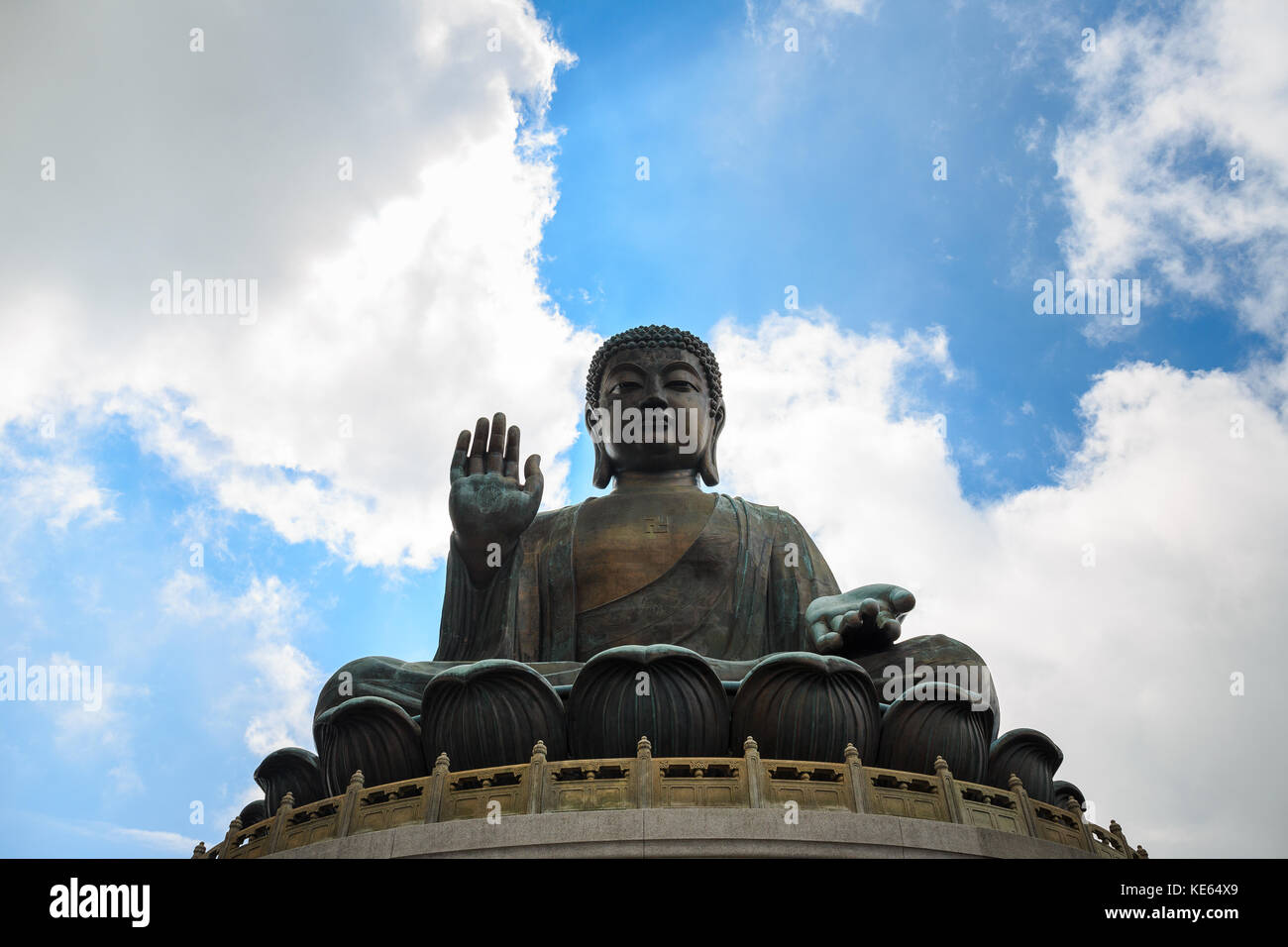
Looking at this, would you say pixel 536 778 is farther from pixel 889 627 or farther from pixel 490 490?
pixel 490 490

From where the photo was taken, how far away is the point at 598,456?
40.6ft

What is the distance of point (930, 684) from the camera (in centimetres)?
805

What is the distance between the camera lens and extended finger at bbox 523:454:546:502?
10109mm

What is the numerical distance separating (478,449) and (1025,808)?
16.1 ft

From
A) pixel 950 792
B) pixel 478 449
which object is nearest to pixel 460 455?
pixel 478 449

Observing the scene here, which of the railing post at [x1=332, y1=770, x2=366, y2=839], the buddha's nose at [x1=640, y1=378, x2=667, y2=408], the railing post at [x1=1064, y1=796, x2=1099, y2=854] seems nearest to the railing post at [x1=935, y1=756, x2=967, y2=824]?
the railing post at [x1=1064, y1=796, x2=1099, y2=854]

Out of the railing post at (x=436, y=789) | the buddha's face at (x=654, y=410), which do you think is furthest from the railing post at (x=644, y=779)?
the buddha's face at (x=654, y=410)

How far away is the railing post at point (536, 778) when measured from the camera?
7031 millimetres

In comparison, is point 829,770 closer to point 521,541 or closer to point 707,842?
point 707,842

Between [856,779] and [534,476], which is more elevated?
[534,476]

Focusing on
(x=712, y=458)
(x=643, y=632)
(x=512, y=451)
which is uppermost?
(x=712, y=458)

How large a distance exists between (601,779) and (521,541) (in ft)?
12.7
